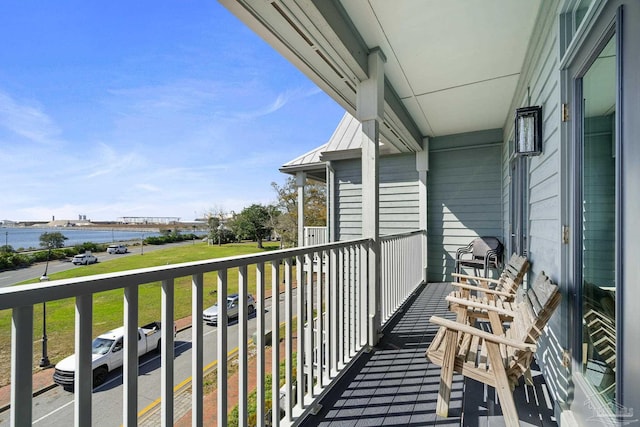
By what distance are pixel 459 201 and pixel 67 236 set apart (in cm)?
576

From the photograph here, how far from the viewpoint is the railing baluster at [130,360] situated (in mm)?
895

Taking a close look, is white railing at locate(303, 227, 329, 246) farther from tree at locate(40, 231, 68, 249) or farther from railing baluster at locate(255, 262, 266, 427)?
railing baluster at locate(255, 262, 266, 427)

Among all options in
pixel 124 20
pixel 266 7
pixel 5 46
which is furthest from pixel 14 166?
pixel 266 7

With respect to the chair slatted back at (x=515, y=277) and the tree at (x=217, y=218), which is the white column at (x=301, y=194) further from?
the tree at (x=217, y=218)

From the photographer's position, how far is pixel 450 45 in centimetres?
268

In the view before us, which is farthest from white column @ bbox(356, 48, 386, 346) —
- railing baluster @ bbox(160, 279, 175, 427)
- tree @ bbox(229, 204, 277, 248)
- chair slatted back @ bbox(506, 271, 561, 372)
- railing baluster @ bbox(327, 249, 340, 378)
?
tree @ bbox(229, 204, 277, 248)

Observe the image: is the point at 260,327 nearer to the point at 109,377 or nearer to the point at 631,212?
the point at 109,377

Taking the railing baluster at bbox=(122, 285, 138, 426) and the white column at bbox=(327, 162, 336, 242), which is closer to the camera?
the railing baluster at bbox=(122, 285, 138, 426)

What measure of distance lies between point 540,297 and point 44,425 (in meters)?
2.20

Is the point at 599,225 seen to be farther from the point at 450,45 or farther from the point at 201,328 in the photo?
the point at 450,45

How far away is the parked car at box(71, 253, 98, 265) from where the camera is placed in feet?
10.0

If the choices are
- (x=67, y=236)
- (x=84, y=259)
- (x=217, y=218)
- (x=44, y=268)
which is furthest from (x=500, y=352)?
(x=217, y=218)

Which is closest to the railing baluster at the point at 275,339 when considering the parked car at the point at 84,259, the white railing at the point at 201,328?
the white railing at the point at 201,328

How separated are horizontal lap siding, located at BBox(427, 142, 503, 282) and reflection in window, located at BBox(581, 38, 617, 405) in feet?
12.9
